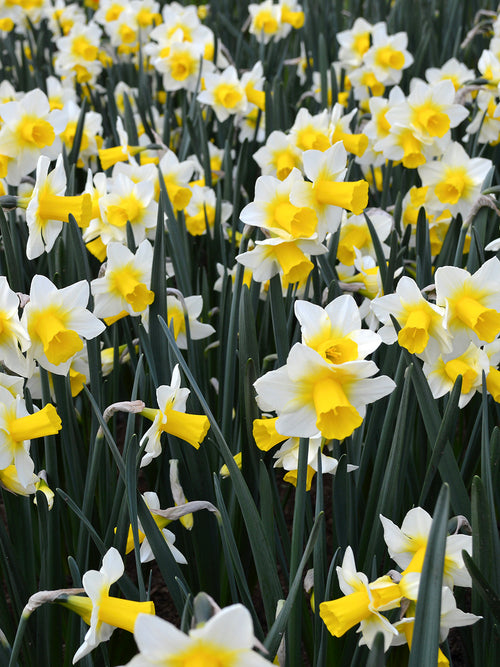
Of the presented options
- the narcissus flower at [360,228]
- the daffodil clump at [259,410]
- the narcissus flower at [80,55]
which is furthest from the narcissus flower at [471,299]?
the narcissus flower at [80,55]

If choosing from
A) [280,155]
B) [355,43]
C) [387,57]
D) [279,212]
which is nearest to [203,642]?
[279,212]

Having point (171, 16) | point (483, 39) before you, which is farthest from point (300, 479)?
point (483, 39)

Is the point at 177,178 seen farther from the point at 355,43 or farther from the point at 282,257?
the point at 355,43

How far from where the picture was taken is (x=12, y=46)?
3.59 meters

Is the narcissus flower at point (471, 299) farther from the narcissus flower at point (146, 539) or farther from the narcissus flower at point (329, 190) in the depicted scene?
the narcissus flower at point (146, 539)

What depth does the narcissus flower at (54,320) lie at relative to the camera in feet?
3.70

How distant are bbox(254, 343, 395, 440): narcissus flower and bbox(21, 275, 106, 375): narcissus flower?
36 cm

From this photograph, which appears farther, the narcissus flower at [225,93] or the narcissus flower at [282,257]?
the narcissus flower at [225,93]

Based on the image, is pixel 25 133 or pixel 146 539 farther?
pixel 25 133

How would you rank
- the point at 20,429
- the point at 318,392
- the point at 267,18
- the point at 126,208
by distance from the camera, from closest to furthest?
the point at 318,392
the point at 20,429
the point at 126,208
the point at 267,18

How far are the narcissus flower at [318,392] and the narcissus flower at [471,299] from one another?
0.72 ft

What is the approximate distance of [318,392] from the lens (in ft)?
3.00

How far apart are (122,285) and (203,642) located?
0.88m

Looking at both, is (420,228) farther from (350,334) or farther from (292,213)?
(350,334)
